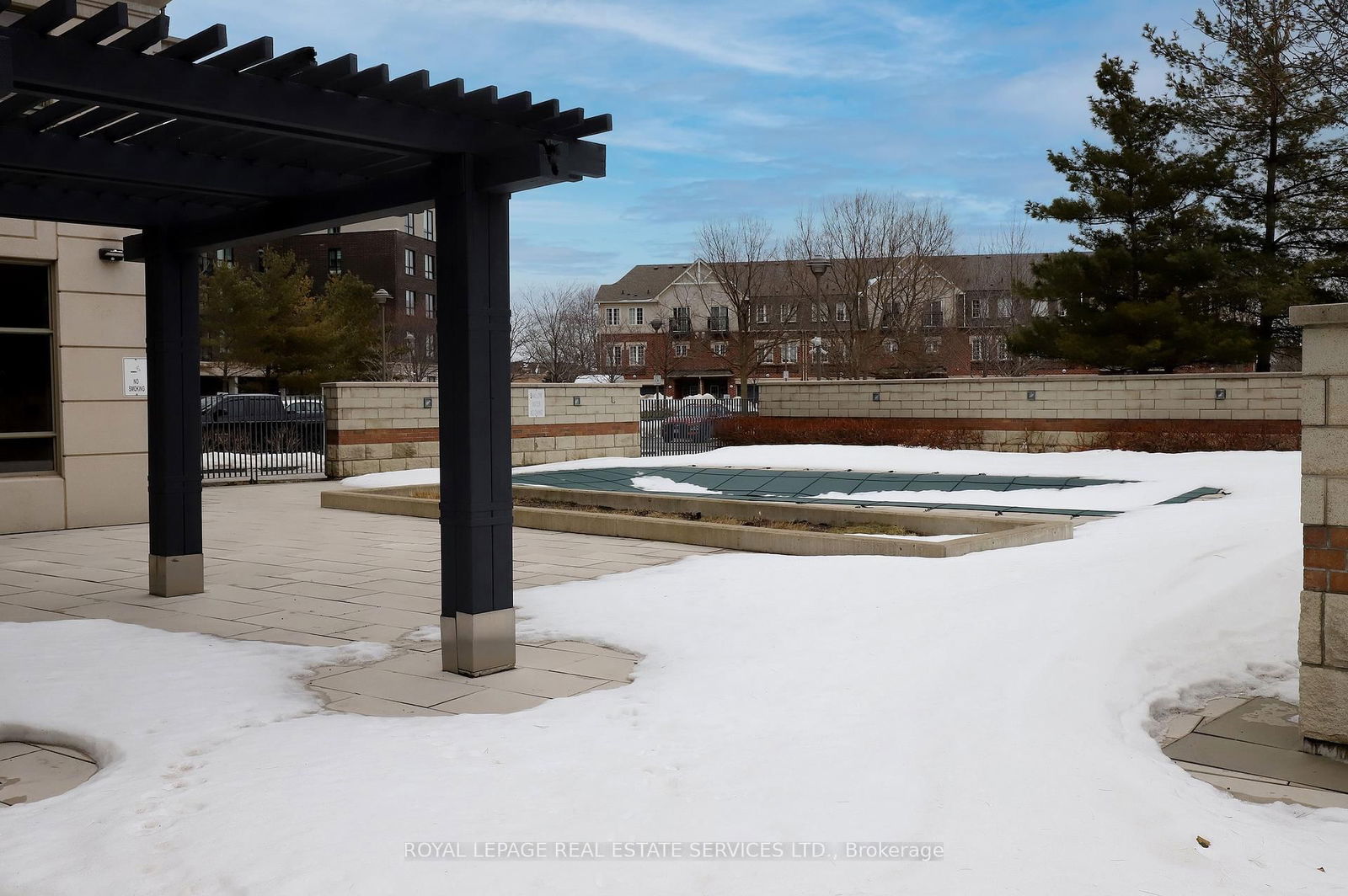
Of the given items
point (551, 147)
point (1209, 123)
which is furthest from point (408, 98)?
point (1209, 123)

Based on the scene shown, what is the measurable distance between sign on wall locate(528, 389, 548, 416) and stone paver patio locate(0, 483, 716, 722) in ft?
30.1

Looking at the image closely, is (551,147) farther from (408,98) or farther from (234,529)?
(234,529)

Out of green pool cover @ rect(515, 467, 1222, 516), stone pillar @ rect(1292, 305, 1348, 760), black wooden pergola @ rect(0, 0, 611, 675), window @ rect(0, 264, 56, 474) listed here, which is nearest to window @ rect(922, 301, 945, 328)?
green pool cover @ rect(515, 467, 1222, 516)

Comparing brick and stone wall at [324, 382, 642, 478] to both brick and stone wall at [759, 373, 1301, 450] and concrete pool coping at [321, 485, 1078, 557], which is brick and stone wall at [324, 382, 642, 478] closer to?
concrete pool coping at [321, 485, 1078, 557]

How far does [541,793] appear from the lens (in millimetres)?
4293

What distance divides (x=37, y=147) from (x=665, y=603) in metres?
5.02

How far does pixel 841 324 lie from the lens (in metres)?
54.1

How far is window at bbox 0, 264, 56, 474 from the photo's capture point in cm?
1346

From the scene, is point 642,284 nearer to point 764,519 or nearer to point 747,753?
point 764,519

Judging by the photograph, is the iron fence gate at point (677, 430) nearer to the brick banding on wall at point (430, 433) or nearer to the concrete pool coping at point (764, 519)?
the brick banding on wall at point (430, 433)

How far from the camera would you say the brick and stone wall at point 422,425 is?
21359mm

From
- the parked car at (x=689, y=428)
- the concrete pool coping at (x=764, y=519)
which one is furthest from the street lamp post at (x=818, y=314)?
the concrete pool coping at (x=764, y=519)

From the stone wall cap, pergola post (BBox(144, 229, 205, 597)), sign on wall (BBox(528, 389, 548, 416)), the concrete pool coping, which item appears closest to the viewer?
the stone wall cap

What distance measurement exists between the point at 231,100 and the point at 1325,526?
530cm
